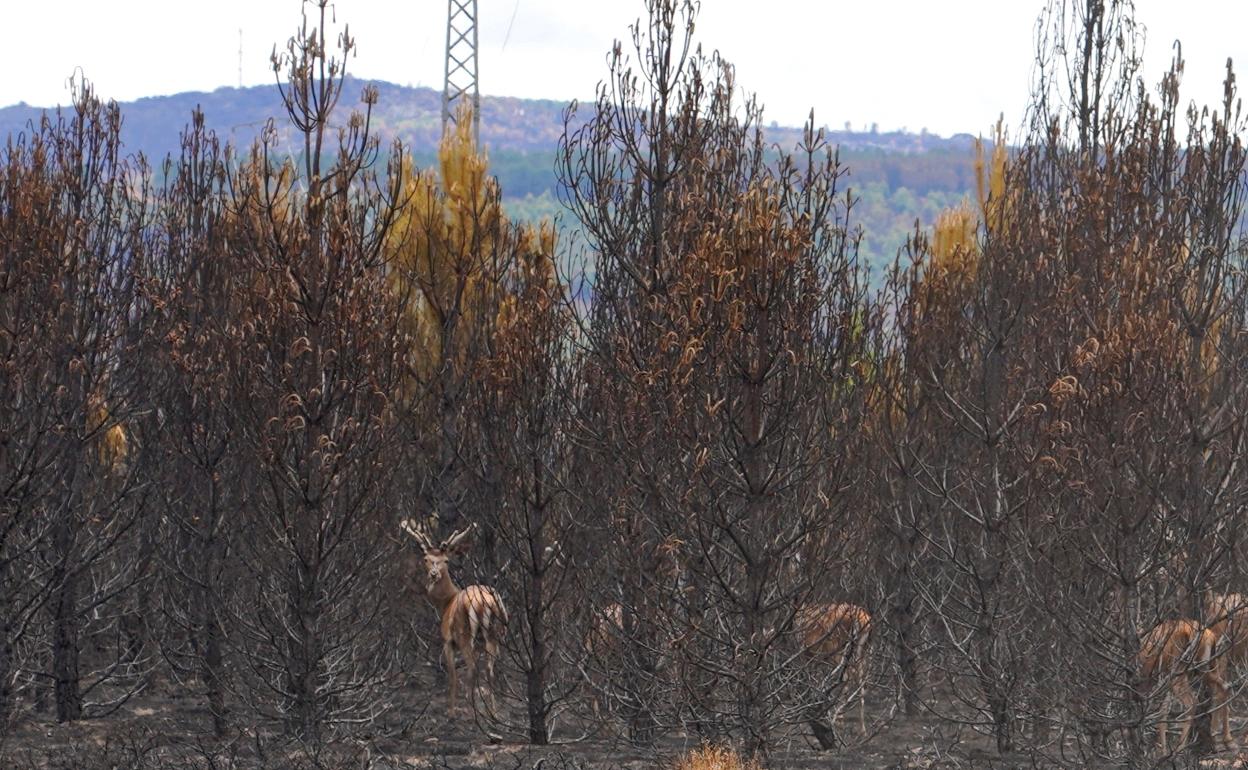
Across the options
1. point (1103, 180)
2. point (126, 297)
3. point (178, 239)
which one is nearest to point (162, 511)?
point (126, 297)

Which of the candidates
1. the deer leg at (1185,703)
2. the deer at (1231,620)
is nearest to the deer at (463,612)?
the deer leg at (1185,703)

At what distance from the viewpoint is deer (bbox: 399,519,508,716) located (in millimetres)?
17547

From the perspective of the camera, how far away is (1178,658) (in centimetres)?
1366

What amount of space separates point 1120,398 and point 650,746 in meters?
5.25

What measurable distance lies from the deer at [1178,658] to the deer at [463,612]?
654cm

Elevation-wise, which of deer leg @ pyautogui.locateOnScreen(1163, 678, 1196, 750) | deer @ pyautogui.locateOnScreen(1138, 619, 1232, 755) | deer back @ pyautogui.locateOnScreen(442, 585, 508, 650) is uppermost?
deer @ pyautogui.locateOnScreen(1138, 619, 1232, 755)

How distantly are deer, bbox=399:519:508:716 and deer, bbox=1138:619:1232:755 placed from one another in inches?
258

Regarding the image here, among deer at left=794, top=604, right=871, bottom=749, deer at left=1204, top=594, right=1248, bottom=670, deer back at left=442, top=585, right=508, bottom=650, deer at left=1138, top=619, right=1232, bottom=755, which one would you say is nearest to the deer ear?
deer back at left=442, top=585, right=508, bottom=650

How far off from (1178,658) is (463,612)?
759 cm

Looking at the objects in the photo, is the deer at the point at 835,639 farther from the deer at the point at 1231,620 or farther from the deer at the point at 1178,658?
the deer at the point at 1231,620

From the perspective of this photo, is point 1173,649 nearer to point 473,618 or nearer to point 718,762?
point 718,762

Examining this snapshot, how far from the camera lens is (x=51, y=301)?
1562 centimetres

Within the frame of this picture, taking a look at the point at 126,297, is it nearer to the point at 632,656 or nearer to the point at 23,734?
the point at 23,734

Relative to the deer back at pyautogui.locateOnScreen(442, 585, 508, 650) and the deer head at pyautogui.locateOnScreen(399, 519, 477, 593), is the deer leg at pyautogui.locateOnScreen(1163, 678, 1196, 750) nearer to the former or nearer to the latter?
the deer back at pyautogui.locateOnScreen(442, 585, 508, 650)
